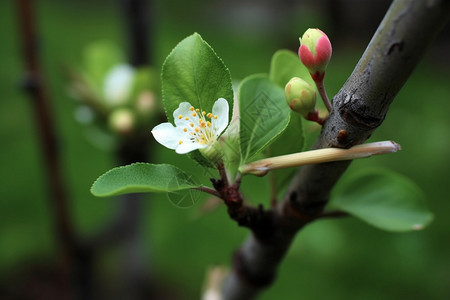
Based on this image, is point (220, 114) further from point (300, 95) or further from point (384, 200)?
point (384, 200)

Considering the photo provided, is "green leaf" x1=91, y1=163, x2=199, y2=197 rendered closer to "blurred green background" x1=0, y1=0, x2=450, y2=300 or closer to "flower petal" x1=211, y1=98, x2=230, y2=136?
"flower petal" x1=211, y1=98, x2=230, y2=136

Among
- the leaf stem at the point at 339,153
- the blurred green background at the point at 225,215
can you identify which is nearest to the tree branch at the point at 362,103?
the leaf stem at the point at 339,153

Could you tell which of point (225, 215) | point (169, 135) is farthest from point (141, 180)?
point (225, 215)

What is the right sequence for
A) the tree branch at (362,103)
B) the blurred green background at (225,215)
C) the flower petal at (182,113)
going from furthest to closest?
the blurred green background at (225,215), the flower petal at (182,113), the tree branch at (362,103)

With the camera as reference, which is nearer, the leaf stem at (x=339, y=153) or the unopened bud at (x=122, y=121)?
the leaf stem at (x=339, y=153)

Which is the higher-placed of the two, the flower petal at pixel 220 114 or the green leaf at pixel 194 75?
the green leaf at pixel 194 75

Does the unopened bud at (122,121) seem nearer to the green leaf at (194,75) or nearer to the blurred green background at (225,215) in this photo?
the blurred green background at (225,215)

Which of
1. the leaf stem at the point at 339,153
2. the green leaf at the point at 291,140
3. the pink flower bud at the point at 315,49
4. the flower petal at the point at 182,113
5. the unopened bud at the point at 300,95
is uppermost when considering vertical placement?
the pink flower bud at the point at 315,49

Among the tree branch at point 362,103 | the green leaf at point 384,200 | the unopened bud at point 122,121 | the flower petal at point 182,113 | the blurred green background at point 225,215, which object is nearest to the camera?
the tree branch at point 362,103

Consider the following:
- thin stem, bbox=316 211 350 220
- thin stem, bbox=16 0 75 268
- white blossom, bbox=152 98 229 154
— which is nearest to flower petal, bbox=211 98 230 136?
white blossom, bbox=152 98 229 154
